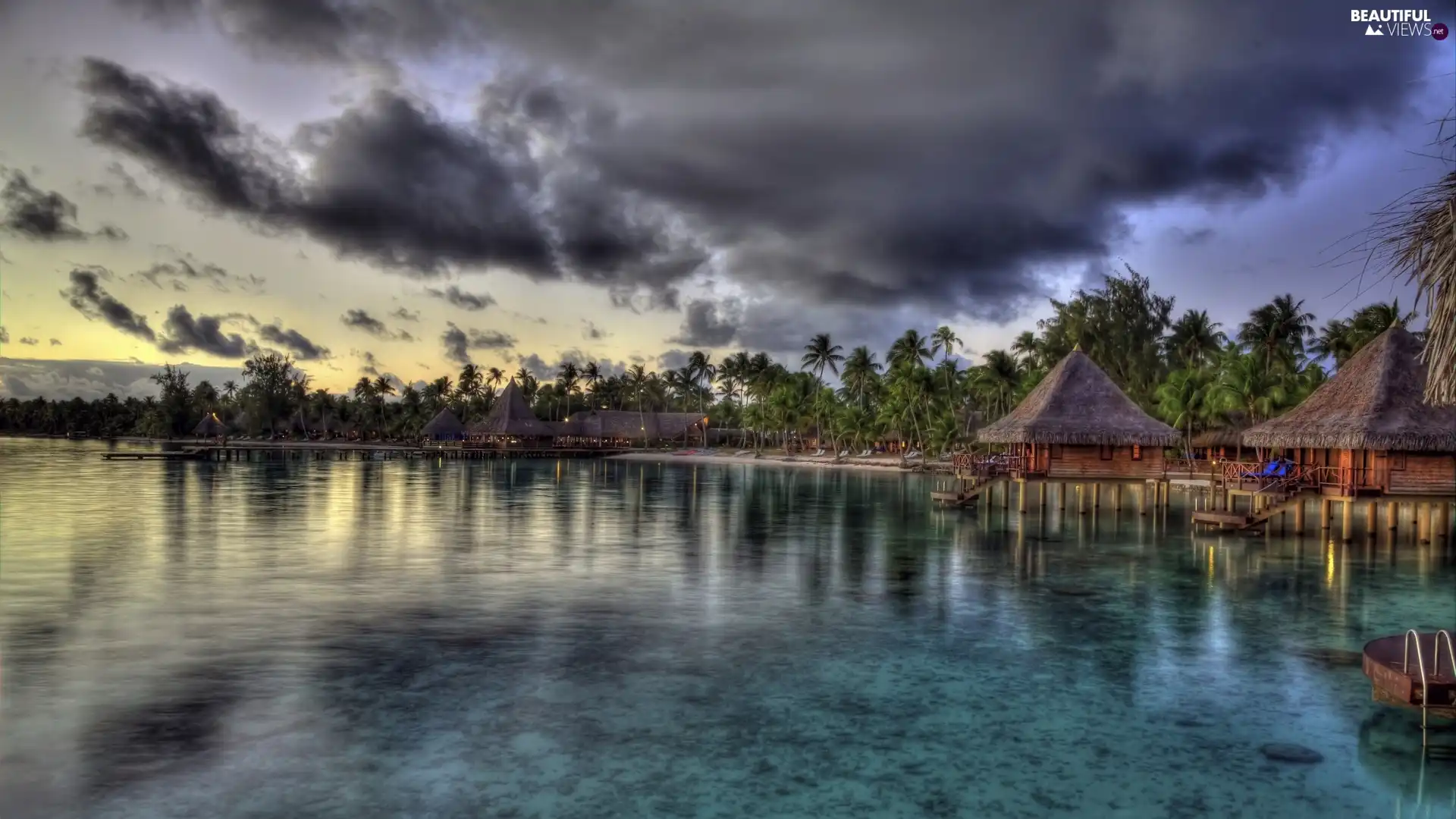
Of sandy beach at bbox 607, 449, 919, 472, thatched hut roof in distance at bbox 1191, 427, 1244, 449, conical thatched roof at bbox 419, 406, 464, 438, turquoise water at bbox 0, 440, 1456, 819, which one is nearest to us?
turquoise water at bbox 0, 440, 1456, 819

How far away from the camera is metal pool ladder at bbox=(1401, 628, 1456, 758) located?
26.5 feet

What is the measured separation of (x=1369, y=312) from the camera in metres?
46.9

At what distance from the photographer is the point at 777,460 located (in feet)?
247

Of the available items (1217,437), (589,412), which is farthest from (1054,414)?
(589,412)

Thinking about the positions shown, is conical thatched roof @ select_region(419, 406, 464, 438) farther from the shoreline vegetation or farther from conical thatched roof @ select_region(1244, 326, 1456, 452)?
conical thatched roof @ select_region(1244, 326, 1456, 452)

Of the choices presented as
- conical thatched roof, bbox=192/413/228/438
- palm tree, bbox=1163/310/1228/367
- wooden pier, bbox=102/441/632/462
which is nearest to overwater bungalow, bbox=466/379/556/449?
wooden pier, bbox=102/441/632/462

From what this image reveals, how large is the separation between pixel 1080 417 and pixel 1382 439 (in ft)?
29.9

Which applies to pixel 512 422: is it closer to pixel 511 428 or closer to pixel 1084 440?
pixel 511 428

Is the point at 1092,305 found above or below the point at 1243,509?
above

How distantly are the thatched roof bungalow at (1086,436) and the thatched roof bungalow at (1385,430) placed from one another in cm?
480

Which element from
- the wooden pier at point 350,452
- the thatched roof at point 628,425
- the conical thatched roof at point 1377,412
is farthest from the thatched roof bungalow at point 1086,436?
the thatched roof at point 628,425

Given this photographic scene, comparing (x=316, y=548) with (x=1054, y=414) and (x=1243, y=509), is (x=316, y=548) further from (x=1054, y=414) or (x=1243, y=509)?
(x=1243, y=509)

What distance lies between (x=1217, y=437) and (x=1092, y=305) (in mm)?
19177

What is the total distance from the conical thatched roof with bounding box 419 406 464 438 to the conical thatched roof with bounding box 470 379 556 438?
525cm
